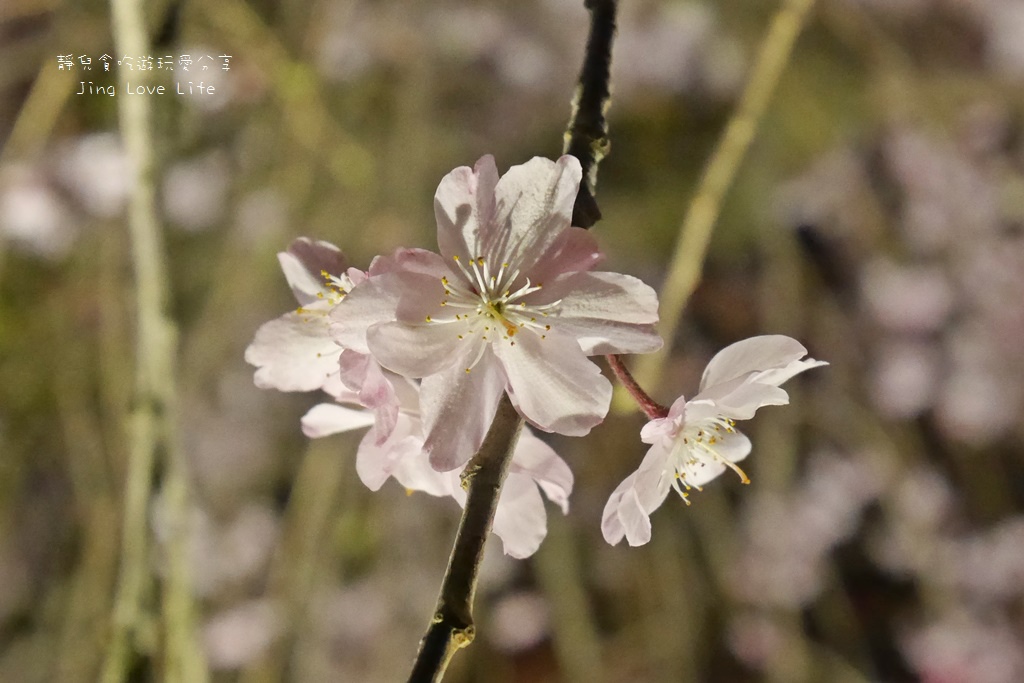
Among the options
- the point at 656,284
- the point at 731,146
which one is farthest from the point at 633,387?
the point at 656,284


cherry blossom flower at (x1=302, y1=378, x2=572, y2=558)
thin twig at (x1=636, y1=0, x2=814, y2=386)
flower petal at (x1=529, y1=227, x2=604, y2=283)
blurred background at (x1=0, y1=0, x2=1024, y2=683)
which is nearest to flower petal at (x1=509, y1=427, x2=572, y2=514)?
cherry blossom flower at (x1=302, y1=378, x2=572, y2=558)

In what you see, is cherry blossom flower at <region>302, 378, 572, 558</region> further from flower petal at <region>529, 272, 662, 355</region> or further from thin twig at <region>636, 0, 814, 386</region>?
thin twig at <region>636, 0, 814, 386</region>

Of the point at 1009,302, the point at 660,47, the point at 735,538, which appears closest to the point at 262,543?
the point at 735,538

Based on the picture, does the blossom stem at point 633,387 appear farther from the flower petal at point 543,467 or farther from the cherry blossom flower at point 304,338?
the cherry blossom flower at point 304,338

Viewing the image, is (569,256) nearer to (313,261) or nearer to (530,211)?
(530,211)

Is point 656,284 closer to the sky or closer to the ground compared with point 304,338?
closer to the sky

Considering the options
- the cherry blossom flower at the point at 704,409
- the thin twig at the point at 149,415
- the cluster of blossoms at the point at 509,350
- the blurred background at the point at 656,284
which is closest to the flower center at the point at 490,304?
the cluster of blossoms at the point at 509,350
